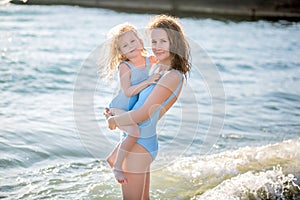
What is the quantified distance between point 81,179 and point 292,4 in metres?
17.7

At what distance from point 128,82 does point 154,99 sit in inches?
7.6

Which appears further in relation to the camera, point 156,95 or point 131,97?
point 131,97

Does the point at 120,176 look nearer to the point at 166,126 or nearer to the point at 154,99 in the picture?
the point at 154,99

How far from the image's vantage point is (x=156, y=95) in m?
3.19

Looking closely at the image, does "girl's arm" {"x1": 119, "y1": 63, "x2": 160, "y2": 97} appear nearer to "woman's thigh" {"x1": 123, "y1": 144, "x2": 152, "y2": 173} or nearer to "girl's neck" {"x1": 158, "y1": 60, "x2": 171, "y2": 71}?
"girl's neck" {"x1": 158, "y1": 60, "x2": 171, "y2": 71}

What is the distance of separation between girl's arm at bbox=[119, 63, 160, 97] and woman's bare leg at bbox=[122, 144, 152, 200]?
0.31 meters

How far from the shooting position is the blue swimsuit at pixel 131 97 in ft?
10.8

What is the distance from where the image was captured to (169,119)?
7.22 metres

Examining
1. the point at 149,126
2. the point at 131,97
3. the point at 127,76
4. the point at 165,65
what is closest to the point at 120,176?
the point at 149,126

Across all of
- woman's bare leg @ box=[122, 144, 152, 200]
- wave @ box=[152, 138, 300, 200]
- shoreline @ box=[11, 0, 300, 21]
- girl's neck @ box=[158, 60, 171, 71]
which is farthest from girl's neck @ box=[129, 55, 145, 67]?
shoreline @ box=[11, 0, 300, 21]

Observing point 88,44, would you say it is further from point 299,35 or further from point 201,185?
point 201,185

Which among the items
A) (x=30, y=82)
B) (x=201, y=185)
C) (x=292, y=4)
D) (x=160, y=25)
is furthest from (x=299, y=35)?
(x=160, y=25)

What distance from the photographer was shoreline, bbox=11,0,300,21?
20.9m

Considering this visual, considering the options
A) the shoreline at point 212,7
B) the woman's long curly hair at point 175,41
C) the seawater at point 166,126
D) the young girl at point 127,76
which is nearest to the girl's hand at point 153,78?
the young girl at point 127,76
